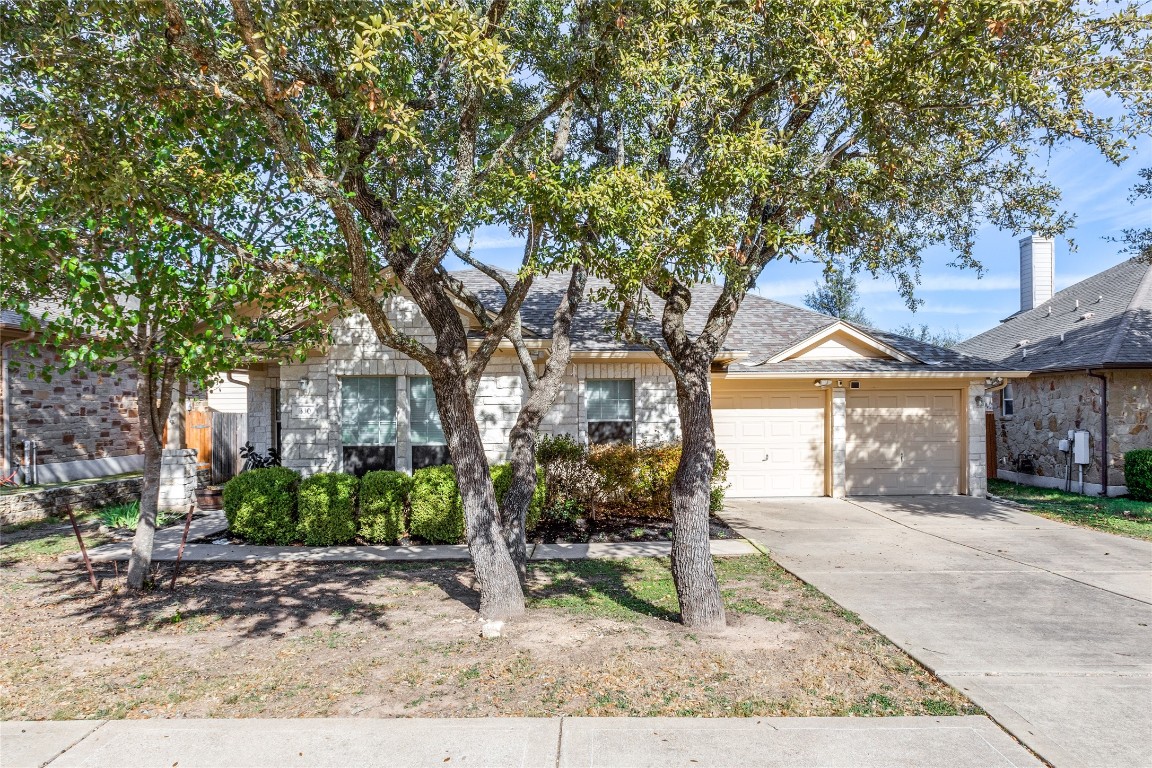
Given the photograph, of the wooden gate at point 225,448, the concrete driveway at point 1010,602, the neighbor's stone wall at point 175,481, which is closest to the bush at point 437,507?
the concrete driveway at point 1010,602

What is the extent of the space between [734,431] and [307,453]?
7885 millimetres

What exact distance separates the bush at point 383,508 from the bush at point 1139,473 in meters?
13.7

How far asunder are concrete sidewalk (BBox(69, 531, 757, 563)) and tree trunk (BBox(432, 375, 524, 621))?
2.42 metres

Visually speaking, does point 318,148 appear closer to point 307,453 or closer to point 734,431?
point 307,453

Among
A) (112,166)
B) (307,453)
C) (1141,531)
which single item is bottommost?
(1141,531)

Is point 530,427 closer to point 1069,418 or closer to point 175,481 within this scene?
point 175,481

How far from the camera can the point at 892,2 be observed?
19.8 feet

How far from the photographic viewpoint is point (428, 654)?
5348 millimetres

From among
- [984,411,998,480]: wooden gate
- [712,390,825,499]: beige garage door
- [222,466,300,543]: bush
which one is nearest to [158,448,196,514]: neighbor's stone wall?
[222,466,300,543]: bush

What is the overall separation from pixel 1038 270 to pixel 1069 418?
7.76 meters

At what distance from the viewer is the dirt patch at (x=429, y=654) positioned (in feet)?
14.6

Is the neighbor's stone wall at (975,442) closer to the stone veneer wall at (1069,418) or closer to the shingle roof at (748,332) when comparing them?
the shingle roof at (748,332)

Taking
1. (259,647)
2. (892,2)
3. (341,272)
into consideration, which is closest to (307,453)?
(341,272)

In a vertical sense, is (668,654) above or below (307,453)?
below
